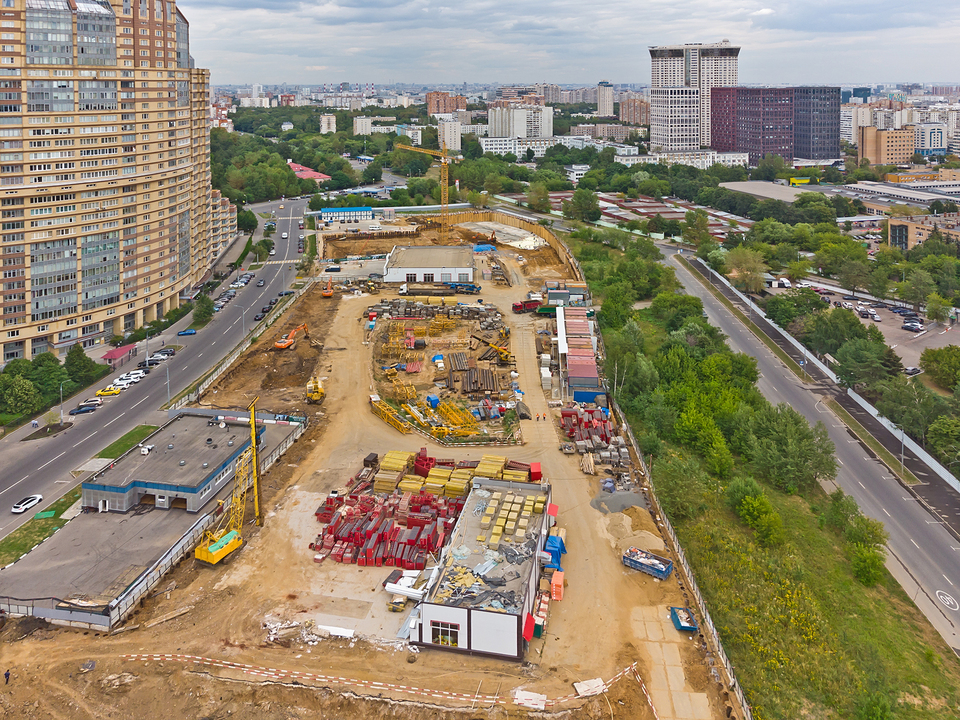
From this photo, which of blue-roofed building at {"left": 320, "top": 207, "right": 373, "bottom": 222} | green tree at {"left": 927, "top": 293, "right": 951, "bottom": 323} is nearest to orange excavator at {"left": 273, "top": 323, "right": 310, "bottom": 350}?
blue-roofed building at {"left": 320, "top": 207, "right": 373, "bottom": 222}

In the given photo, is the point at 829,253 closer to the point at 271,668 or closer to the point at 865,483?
the point at 865,483

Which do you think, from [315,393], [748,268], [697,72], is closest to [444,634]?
[315,393]

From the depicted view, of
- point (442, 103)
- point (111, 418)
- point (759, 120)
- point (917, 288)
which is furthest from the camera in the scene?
point (442, 103)

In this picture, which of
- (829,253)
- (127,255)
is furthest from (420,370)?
(829,253)

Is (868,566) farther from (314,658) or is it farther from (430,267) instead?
(430,267)

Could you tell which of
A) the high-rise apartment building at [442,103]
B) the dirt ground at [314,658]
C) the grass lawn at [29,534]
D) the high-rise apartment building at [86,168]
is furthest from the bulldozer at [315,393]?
the high-rise apartment building at [442,103]
